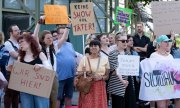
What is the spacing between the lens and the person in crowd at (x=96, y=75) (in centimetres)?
760

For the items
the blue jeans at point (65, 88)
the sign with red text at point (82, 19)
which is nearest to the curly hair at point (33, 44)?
the blue jeans at point (65, 88)

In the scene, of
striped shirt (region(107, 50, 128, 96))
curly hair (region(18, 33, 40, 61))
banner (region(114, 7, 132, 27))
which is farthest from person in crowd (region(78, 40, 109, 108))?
banner (region(114, 7, 132, 27))

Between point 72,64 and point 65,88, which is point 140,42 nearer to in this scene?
point 72,64

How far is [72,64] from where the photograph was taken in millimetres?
8445

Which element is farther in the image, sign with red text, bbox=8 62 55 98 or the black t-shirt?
the black t-shirt

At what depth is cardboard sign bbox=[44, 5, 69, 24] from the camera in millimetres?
8484

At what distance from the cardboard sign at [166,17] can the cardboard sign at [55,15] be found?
208 centimetres

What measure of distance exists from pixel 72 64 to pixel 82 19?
0.96 m

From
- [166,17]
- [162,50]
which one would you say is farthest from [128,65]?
[166,17]

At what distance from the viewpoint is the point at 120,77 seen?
798cm

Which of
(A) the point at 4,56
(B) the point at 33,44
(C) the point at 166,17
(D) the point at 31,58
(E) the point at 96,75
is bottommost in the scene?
(E) the point at 96,75

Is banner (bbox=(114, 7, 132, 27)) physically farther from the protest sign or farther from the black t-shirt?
the protest sign

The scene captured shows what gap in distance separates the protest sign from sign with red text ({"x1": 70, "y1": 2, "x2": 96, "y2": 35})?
970 millimetres

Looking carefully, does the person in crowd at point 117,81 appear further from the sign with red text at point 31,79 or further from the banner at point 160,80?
the sign with red text at point 31,79
